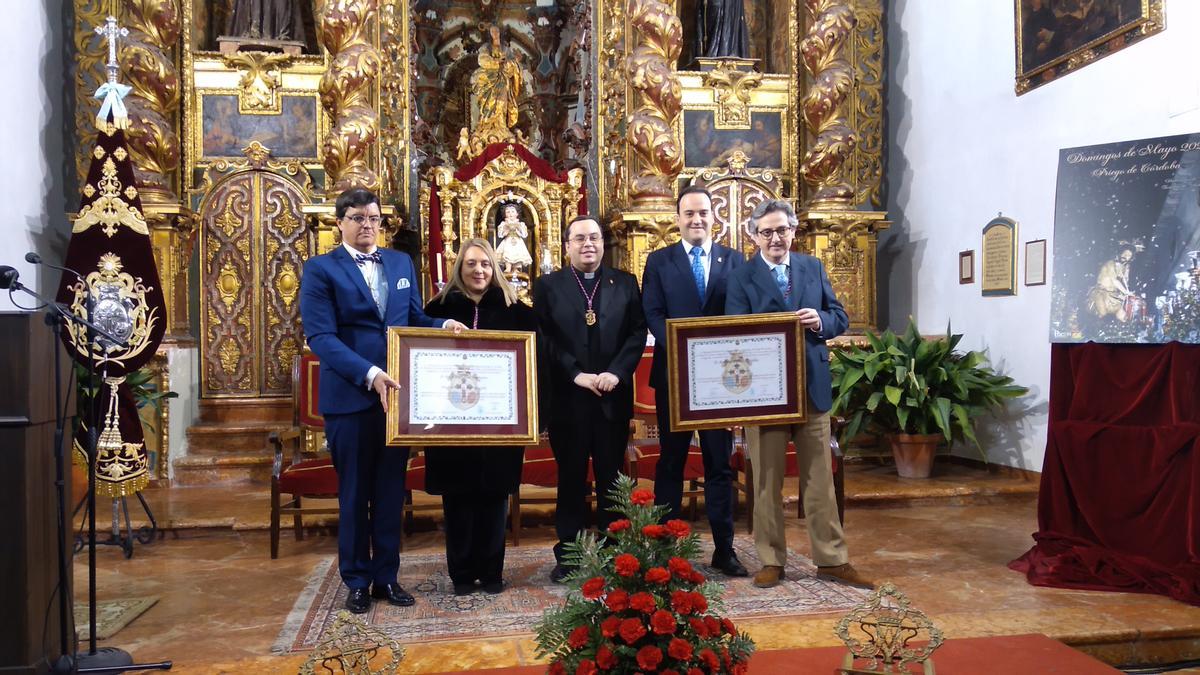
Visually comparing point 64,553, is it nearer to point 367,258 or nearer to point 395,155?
point 367,258

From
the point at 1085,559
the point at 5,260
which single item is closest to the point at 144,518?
the point at 5,260

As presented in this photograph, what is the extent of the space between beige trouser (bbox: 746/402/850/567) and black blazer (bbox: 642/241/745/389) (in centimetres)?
61

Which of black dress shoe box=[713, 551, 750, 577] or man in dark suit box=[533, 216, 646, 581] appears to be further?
black dress shoe box=[713, 551, 750, 577]

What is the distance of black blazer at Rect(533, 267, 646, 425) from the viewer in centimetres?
443

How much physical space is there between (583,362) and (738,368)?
0.75 m

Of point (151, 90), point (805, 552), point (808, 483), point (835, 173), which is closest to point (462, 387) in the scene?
point (808, 483)

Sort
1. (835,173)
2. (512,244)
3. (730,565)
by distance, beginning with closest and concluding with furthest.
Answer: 1. (730,565)
2. (512,244)
3. (835,173)

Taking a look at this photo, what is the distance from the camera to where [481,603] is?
4285 mm

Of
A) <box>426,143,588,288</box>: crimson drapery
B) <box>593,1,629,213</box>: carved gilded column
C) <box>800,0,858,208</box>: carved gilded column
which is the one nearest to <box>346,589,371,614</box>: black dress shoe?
<box>426,143,588,288</box>: crimson drapery

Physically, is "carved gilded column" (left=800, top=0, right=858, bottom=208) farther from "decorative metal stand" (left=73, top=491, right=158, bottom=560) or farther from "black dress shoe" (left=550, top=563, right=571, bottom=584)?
"decorative metal stand" (left=73, top=491, right=158, bottom=560)

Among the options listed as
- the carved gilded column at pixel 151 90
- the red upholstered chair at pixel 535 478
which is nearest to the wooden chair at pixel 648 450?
the red upholstered chair at pixel 535 478

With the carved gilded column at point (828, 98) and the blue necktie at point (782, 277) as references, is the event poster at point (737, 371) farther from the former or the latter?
the carved gilded column at point (828, 98)

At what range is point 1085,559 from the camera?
4547 mm

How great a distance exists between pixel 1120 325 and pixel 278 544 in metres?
4.74
